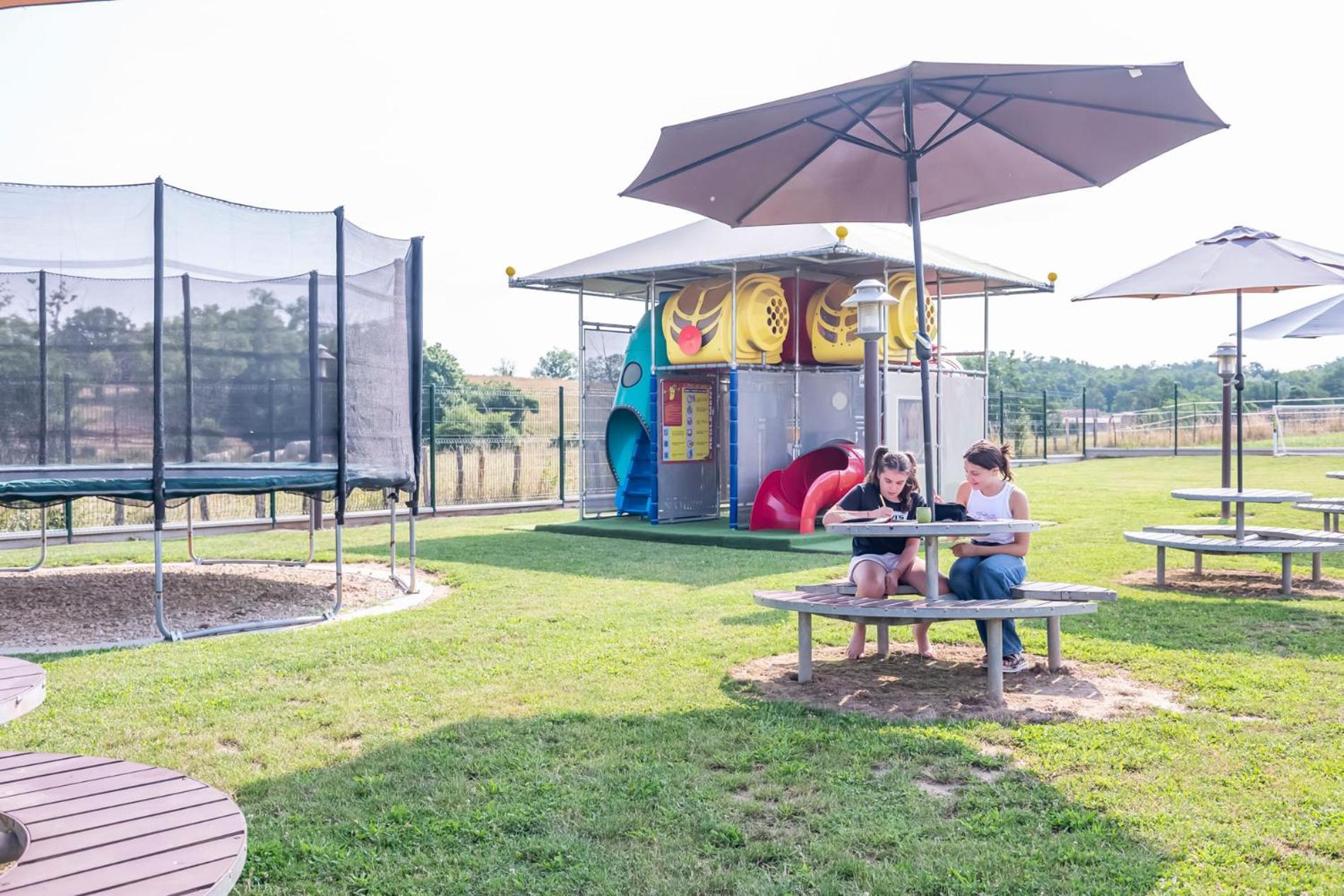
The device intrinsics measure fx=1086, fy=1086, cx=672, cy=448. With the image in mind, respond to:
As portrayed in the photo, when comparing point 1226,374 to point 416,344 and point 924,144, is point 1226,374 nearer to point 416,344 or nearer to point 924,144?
point 924,144

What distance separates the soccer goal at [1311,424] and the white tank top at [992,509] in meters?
28.4

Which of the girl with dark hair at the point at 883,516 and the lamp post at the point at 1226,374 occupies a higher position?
the lamp post at the point at 1226,374

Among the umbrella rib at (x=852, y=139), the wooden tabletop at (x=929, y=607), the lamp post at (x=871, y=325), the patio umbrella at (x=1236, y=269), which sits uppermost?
the umbrella rib at (x=852, y=139)

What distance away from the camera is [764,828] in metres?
3.71

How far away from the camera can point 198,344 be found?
27.9 ft

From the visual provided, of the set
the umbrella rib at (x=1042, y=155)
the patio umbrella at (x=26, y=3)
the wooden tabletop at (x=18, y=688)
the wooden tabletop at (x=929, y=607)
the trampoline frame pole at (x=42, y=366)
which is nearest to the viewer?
the wooden tabletop at (x=18, y=688)

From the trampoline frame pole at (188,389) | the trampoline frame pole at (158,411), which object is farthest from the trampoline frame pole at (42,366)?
the trampoline frame pole at (158,411)

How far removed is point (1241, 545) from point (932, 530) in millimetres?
4681

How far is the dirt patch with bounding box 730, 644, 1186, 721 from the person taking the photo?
5.17 meters

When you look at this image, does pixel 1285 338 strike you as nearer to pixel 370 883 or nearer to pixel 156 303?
pixel 156 303

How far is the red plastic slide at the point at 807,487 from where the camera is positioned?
12.5 m

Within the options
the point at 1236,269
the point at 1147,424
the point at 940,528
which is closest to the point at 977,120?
the point at 940,528

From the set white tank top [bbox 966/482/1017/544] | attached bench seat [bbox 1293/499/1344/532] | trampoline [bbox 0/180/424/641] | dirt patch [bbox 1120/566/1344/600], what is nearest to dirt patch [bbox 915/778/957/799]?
white tank top [bbox 966/482/1017/544]

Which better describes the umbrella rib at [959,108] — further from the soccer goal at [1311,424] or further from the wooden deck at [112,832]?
the soccer goal at [1311,424]
